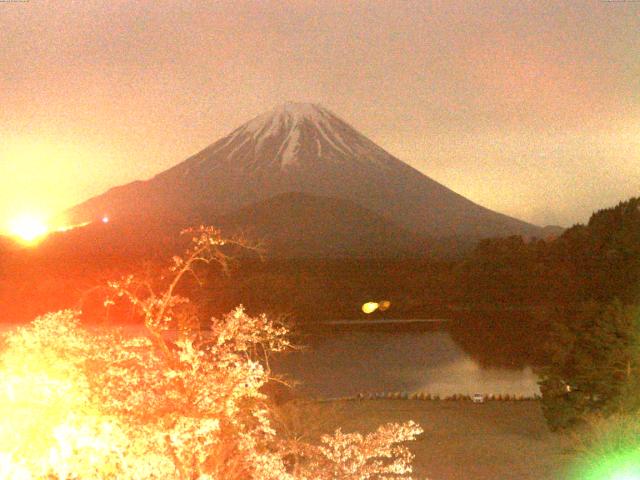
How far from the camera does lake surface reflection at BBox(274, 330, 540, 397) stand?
2467 cm

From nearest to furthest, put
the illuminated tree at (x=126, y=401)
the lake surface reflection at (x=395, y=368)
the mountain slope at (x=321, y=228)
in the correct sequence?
1. the illuminated tree at (x=126, y=401)
2. the lake surface reflection at (x=395, y=368)
3. the mountain slope at (x=321, y=228)

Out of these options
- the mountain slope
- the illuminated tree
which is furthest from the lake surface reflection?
the mountain slope

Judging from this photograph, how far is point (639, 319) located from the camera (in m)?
11.1

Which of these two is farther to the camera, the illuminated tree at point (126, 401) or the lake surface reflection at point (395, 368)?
the lake surface reflection at point (395, 368)

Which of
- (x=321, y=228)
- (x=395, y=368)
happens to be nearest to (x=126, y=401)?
(x=395, y=368)

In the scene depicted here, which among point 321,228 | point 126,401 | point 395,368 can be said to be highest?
point 321,228

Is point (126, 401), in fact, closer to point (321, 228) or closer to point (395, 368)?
point (395, 368)

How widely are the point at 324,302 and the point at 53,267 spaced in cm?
1552

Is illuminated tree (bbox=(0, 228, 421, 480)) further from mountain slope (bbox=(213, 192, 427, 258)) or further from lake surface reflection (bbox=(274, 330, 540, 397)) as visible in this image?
mountain slope (bbox=(213, 192, 427, 258))

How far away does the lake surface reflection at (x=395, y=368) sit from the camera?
2467 cm

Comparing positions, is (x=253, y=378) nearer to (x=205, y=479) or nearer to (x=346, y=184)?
(x=205, y=479)

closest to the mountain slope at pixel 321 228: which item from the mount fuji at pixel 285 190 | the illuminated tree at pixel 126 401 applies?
the mount fuji at pixel 285 190

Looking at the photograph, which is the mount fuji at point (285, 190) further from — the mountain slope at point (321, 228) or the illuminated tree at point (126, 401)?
the illuminated tree at point (126, 401)

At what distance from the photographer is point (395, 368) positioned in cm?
3023
